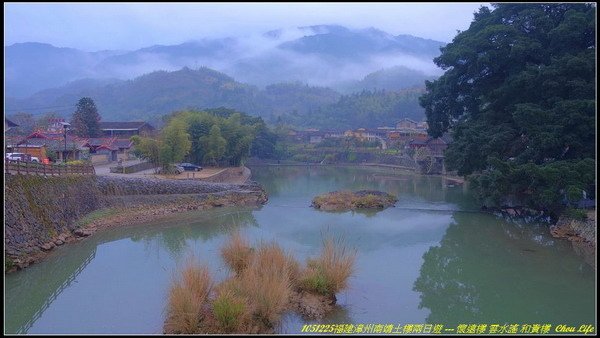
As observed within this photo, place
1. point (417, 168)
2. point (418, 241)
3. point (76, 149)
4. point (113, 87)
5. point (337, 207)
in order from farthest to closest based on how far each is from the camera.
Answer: point (113, 87)
point (417, 168)
point (76, 149)
point (337, 207)
point (418, 241)

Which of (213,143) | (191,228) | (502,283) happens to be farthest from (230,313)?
(213,143)

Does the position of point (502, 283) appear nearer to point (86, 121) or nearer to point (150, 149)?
point (150, 149)

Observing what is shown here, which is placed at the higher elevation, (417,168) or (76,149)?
(76,149)

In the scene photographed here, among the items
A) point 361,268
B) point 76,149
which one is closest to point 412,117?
point 76,149

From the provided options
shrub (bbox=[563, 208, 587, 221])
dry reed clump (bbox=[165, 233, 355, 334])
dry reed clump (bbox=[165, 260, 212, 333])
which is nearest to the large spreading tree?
shrub (bbox=[563, 208, 587, 221])

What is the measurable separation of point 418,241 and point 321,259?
7.40m

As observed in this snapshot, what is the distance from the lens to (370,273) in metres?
12.1

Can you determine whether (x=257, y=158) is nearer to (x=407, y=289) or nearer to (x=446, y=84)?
(x=446, y=84)

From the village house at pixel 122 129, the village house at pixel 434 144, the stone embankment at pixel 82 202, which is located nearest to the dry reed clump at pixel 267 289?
the stone embankment at pixel 82 202

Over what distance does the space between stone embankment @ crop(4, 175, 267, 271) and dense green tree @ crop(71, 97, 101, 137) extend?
698 inches

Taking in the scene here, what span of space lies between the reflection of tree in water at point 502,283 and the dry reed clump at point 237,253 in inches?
138

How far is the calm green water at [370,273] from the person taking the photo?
9477 mm

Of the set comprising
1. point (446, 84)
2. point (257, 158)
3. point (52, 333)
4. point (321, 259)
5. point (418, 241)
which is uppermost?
point (446, 84)

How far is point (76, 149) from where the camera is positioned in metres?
31.0
